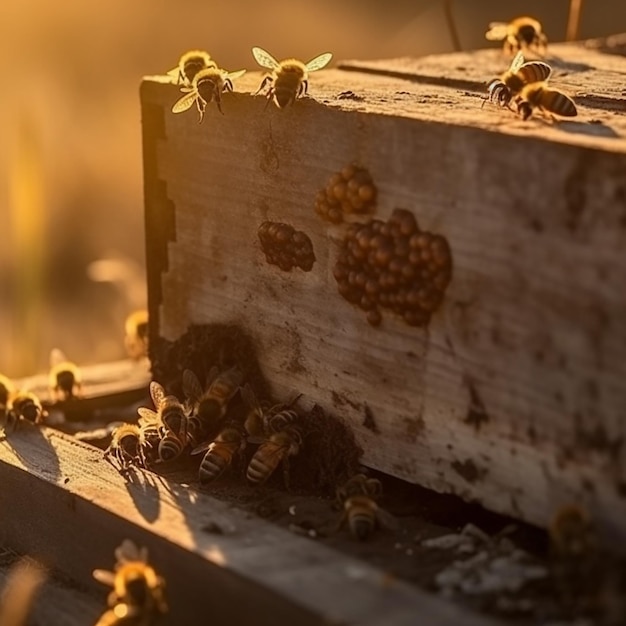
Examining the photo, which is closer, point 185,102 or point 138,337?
point 185,102

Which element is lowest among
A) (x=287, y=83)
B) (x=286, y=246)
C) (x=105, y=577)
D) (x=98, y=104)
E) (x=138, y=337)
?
(x=98, y=104)

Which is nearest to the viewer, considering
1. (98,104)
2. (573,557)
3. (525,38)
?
(573,557)

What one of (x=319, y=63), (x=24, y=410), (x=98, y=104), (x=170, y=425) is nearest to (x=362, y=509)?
(x=170, y=425)

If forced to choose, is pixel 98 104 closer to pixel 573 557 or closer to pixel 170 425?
pixel 170 425

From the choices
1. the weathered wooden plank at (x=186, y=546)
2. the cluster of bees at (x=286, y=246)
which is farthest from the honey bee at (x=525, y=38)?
the weathered wooden plank at (x=186, y=546)

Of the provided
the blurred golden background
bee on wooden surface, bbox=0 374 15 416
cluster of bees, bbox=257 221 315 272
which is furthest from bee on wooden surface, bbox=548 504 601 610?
the blurred golden background

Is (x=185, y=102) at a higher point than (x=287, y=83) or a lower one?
lower

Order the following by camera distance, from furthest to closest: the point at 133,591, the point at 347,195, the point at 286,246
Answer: the point at 286,246, the point at 347,195, the point at 133,591

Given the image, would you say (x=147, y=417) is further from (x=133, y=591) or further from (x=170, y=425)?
(x=133, y=591)
